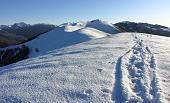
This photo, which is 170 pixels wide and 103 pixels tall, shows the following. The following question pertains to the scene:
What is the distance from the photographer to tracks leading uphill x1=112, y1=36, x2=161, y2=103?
10008 millimetres

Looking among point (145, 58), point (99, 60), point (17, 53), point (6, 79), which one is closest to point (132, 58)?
point (145, 58)

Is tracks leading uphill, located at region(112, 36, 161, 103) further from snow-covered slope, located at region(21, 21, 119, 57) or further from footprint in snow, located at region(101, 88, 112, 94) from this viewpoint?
snow-covered slope, located at region(21, 21, 119, 57)

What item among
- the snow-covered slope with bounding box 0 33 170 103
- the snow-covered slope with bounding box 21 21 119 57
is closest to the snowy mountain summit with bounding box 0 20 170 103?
the snow-covered slope with bounding box 0 33 170 103

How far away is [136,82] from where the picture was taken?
12141 millimetres

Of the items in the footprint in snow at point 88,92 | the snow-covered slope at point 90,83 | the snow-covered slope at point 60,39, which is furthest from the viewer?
the snow-covered slope at point 60,39

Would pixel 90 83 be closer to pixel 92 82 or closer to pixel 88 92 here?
pixel 92 82

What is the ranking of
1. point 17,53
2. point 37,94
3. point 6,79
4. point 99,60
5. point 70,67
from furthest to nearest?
1. point 17,53
2. point 99,60
3. point 70,67
4. point 6,79
5. point 37,94

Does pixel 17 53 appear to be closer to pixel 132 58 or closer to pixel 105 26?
pixel 105 26

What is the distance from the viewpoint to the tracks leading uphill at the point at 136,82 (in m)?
10.0

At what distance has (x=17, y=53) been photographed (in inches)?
2675

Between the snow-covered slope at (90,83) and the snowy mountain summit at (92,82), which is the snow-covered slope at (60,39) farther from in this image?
the snow-covered slope at (90,83)

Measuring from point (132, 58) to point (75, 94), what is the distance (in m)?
8.36

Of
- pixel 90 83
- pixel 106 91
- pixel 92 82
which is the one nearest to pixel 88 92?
pixel 106 91

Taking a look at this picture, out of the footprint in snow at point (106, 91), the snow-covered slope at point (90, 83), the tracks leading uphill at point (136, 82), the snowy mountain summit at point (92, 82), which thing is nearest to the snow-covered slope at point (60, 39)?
the tracks leading uphill at point (136, 82)
